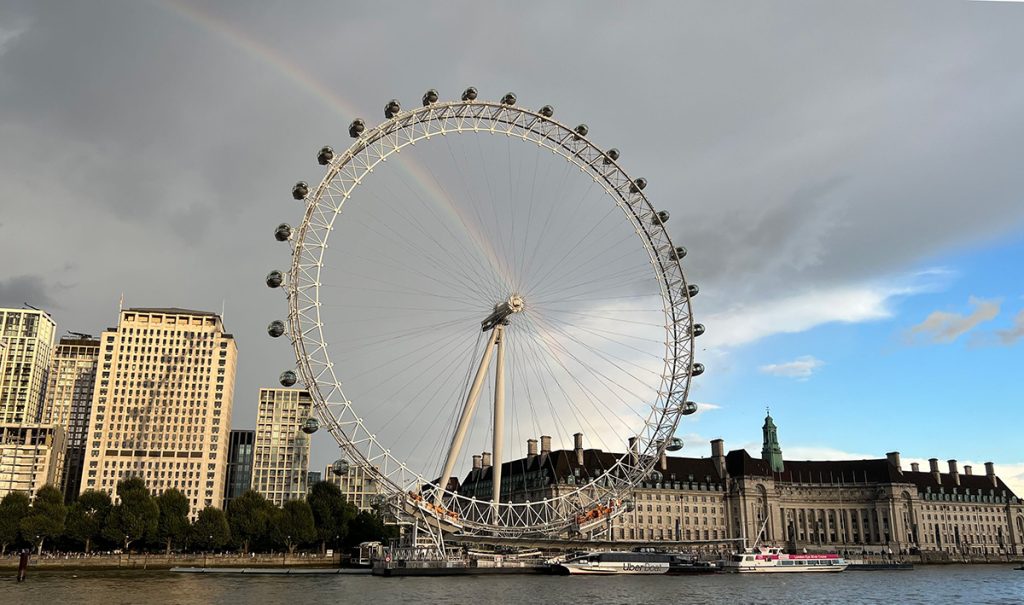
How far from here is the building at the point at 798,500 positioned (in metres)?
164

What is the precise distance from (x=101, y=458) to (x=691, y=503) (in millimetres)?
115766

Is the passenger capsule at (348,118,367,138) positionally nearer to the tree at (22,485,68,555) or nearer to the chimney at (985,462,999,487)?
the tree at (22,485,68,555)

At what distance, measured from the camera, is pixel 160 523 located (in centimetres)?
10956

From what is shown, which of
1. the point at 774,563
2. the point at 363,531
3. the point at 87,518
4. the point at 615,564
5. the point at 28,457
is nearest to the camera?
the point at 615,564

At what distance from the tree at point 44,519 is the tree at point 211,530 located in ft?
49.6

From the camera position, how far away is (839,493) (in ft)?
600

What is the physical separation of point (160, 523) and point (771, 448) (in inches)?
4884

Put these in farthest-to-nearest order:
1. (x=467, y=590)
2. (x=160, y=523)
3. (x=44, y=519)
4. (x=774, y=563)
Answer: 1. (x=774, y=563)
2. (x=160, y=523)
3. (x=44, y=519)
4. (x=467, y=590)

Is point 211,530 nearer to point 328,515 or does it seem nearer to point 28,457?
point 328,515

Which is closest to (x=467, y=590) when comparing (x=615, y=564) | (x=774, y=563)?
(x=615, y=564)

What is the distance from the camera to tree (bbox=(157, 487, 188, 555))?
109 metres

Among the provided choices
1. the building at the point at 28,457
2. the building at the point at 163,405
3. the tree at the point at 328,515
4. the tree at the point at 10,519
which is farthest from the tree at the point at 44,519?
the building at the point at 28,457

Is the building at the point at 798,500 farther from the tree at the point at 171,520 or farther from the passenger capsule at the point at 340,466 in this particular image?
the passenger capsule at the point at 340,466

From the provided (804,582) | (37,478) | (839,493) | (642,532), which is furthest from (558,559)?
(37,478)
